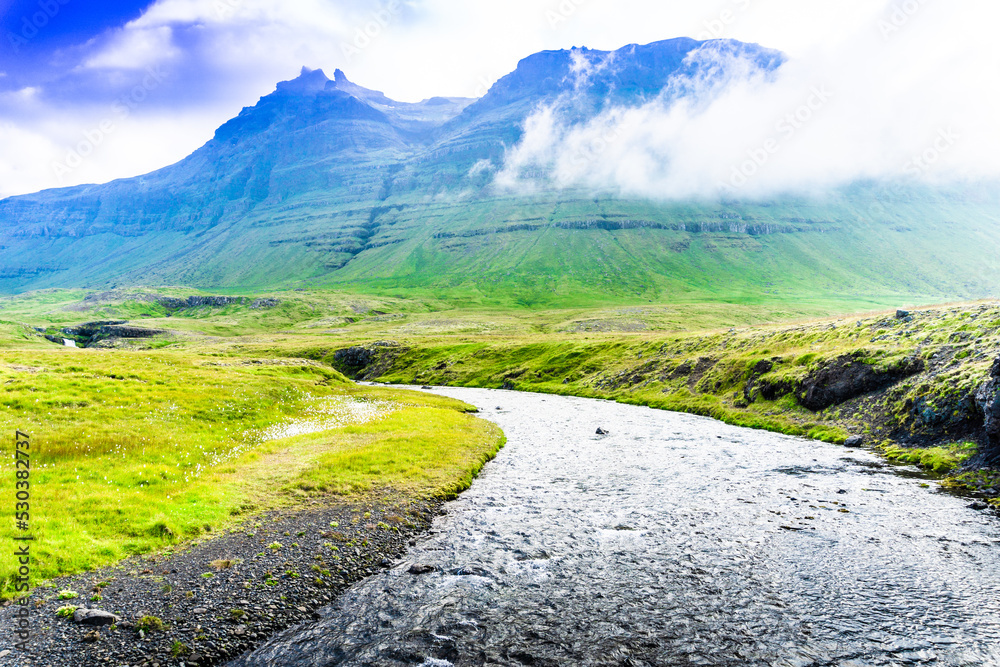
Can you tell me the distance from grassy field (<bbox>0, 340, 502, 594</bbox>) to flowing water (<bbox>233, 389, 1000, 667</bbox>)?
326 inches

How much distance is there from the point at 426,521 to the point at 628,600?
459 inches

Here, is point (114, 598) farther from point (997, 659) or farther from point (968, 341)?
point (968, 341)

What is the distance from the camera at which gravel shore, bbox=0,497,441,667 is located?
13172 mm

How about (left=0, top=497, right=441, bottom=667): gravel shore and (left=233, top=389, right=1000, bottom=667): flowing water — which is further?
(left=233, top=389, right=1000, bottom=667): flowing water

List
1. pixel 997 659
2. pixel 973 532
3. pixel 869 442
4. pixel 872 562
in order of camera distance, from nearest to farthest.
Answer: pixel 997 659, pixel 872 562, pixel 973 532, pixel 869 442

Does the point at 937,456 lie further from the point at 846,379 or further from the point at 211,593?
the point at 211,593

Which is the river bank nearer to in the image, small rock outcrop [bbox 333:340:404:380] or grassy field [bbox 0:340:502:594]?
grassy field [bbox 0:340:502:594]

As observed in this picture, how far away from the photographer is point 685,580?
60.3ft

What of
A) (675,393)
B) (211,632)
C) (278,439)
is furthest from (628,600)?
(675,393)

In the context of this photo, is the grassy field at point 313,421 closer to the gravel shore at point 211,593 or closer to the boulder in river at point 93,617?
the gravel shore at point 211,593

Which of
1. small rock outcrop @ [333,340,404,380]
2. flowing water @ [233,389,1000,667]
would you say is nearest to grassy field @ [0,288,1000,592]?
flowing water @ [233,389,1000,667]

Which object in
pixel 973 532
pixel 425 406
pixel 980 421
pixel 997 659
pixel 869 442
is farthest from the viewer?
pixel 425 406

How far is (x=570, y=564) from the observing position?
19.9 m

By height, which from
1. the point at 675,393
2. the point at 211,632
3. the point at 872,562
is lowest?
the point at 675,393
